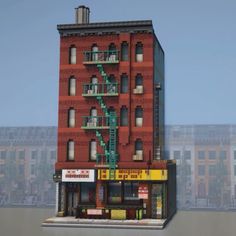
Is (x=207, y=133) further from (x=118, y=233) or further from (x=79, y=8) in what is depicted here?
(x=118, y=233)

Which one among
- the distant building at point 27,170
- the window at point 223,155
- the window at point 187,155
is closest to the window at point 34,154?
the distant building at point 27,170

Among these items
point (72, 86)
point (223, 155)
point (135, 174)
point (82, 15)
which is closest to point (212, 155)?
point (223, 155)

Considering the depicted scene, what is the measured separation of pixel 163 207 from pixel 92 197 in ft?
27.8

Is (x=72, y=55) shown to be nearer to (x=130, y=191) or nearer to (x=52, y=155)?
(x=130, y=191)

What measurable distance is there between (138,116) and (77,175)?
10.1 meters

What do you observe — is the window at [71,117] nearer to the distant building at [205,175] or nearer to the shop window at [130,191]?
the shop window at [130,191]

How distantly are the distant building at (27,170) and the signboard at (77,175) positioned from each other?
10718 centimetres

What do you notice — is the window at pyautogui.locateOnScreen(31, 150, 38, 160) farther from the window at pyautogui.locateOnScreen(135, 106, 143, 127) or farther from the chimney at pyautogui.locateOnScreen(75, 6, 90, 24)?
the window at pyautogui.locateOnScreen(135, 106, 143, 127)

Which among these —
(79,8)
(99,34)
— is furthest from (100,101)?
(79,8)

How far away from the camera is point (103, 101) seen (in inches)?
2228

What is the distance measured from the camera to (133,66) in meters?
56.3

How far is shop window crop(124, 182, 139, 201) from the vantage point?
53875mm

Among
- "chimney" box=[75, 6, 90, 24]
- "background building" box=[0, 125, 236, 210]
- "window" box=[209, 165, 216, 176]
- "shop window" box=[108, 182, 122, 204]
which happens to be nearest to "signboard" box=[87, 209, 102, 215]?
"shop window" box=[108, 182, 122, 204]

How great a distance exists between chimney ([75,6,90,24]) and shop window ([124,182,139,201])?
73.1ft
